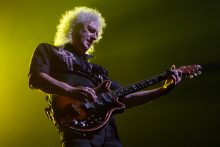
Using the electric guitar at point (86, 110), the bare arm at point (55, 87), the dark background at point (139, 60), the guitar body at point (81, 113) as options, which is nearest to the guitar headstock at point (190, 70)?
the dark background at point (139, 60)

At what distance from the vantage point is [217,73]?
3.30 meters

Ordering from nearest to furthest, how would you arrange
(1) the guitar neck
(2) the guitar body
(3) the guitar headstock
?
(2) the guitar body → (1) the guitar neck → (3) the guitar headstock

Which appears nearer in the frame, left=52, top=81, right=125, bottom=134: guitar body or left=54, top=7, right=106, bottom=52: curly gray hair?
left=52, top=81, right=125, bottom=134: guitar body

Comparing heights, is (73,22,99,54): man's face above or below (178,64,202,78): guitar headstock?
above

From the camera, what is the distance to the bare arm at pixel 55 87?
2309 mm

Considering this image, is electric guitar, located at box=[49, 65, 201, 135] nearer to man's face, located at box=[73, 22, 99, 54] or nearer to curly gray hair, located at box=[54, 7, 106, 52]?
man's face, located at box=[73, 22, 99, 54]

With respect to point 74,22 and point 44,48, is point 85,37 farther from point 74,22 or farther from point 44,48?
point 44,48

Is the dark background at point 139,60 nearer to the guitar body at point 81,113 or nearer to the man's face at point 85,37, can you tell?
the man's face at point 85,37

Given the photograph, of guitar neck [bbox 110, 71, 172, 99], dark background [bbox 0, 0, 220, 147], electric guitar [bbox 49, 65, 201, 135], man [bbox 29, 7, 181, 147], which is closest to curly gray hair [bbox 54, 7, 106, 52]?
man [bbox 29, 7, 181, 147]

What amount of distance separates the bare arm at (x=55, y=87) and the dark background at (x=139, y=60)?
1293 mm

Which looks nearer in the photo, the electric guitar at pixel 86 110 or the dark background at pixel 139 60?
the electric guitar at pixel 86 110

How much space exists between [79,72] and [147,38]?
1.26 metres

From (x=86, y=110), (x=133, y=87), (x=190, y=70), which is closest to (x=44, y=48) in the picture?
(x=86, y=110)

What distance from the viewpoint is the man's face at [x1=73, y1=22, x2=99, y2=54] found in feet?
9.41
